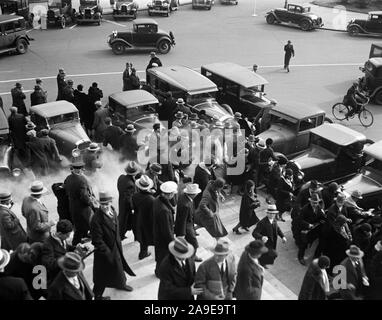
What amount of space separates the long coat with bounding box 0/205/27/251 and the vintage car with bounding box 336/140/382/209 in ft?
21.2

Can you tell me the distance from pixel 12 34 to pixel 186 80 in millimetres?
11692

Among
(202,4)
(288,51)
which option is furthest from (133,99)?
(202,4)

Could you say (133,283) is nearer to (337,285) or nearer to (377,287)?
(337,285)

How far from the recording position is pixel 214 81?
16.0 m

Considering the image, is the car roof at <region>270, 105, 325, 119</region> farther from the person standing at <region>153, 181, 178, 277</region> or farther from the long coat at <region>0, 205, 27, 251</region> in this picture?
the long coat at <region>0, 205, 27, 251</region>

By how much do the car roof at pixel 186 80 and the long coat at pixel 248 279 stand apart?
8690 mm

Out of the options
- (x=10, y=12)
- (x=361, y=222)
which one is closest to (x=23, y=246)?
(x=361, y=222)

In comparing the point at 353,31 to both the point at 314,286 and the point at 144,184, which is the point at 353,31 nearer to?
the point at 144,184

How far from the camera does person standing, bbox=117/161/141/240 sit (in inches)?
349

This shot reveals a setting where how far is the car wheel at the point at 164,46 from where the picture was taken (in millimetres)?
23916

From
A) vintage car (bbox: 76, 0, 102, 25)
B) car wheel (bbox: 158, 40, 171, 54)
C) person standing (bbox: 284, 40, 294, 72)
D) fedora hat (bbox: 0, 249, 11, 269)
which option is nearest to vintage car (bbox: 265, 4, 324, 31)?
person standing (bbox: 284, 40, 294, 72)

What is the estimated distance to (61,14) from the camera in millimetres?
29297
